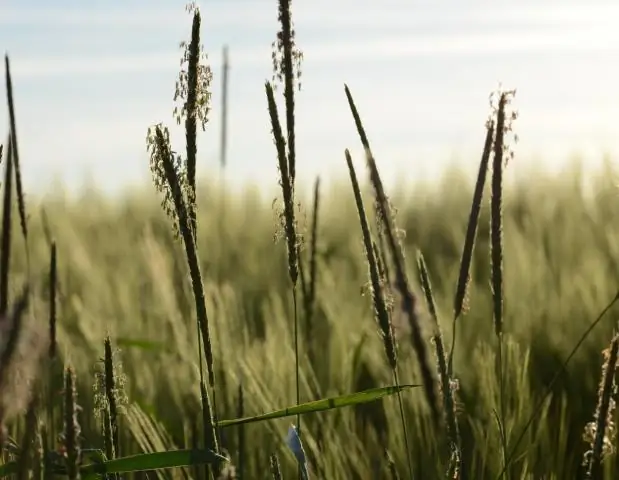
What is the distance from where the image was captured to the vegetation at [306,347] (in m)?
0.65

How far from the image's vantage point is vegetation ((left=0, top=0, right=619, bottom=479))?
25.6 inches

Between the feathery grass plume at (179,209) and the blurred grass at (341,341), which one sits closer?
the feathery grass plume at (179,209)

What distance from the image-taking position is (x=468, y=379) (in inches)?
57.7

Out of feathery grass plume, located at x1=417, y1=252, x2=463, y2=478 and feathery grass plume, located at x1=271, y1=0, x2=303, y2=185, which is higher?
feathery grass plume, located at x1=271, y1=0, x2=303, y2=185

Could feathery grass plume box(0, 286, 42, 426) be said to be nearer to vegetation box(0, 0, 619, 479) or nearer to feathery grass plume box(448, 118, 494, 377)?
vegetation box(0, 0, 619, 479)

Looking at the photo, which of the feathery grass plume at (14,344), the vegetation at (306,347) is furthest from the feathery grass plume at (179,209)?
the feathery grass plume at (14,344)

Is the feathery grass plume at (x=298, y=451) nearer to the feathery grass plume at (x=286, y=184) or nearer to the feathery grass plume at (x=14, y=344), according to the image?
the feathery grass plume at (x=286, y=184)

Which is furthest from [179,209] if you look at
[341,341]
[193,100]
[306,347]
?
[341,341]

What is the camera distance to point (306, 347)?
134cm

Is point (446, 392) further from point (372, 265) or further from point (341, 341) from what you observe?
point (341, 341)

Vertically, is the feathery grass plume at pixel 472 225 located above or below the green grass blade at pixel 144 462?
above

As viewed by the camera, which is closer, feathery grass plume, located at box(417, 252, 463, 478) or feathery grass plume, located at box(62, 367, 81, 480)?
feathery grass plume, located at box(62, 367, 81, 480)

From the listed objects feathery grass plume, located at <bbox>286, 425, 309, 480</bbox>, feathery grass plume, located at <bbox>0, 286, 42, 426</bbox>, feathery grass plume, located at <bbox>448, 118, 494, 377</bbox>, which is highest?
feathery grass plume, located at <bbox>448, 118, 494, 377</bbox>

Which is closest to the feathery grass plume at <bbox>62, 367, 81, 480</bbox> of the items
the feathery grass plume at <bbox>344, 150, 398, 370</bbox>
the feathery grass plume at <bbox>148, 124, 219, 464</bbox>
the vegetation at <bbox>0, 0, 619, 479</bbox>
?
the vegetation at <bbox>0, 0, 619, 479</bbox>
